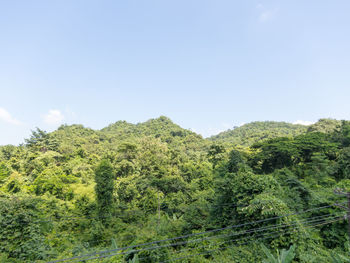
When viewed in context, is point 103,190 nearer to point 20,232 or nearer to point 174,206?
point 20,232

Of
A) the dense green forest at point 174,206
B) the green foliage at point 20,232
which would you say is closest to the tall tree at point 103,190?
the dense green forest at point 174,206

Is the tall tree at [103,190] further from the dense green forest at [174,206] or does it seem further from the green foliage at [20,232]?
the green foliage at [20,232]

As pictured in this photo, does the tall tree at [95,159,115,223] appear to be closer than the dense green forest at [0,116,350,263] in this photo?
No

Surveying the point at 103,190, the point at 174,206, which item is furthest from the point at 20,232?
the point at 174,206

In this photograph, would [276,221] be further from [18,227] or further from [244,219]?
[18,227]

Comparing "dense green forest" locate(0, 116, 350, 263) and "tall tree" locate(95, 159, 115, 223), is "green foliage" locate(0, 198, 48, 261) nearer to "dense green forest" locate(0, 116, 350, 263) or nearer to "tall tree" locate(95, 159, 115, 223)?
"dense green forest" locate(0, 116, 350, 263)

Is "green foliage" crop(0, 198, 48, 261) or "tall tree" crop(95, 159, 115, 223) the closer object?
"green foliage" crop(0, 198, 48, 261)

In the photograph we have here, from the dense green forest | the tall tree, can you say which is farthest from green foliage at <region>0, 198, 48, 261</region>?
the tall tree

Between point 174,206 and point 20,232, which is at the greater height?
point 20,232

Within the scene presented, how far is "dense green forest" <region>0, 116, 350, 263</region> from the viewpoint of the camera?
982 centimetres

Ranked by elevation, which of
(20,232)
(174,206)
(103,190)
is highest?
(103,190)

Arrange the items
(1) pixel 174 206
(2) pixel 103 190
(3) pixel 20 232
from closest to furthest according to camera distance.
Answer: (3) pixel 20 232 → (2) pixel 103 190 → (1) pixel 174 206

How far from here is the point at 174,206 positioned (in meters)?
19.2

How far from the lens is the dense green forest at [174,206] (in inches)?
387
